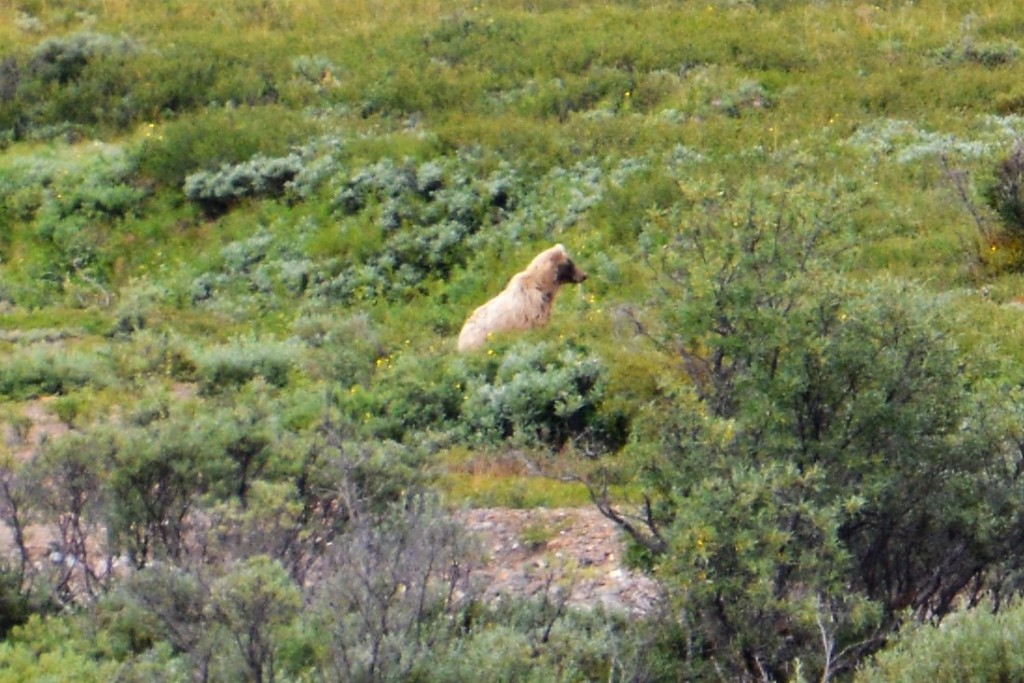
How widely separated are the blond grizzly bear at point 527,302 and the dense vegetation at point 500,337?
0.46 meters

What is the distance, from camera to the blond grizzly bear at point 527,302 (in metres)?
15.9

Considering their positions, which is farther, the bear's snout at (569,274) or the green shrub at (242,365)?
the bear's snout at (569,274)

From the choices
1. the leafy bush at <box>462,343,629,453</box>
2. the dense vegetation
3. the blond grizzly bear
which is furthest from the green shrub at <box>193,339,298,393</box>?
the leafy bush at <box>462,343,629,453</box>

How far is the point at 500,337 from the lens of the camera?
1519 cm

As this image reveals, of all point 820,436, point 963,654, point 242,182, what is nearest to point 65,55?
point 242,182

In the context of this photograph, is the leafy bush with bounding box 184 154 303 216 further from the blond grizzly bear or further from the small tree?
the small tree

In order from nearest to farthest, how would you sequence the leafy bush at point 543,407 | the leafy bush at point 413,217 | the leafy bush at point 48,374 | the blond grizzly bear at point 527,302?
the leafy bush at point 543,407, the leafy bush at point 48,374, the blond grizzly bear at point 527,302, the leafy bush at point 413,217

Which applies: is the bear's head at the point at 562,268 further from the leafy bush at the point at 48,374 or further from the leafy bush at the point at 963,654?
the leafy bush at the point at 963,654

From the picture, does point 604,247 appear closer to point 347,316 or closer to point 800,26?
point 347,316

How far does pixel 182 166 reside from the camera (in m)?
22.7

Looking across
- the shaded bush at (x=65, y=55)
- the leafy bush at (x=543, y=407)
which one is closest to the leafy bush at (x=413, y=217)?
the leafy bush at (x=543, y=407)

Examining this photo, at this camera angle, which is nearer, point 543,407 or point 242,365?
point 543,407

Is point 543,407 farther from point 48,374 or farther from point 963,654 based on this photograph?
point 963,654

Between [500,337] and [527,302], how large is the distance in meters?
1.04
